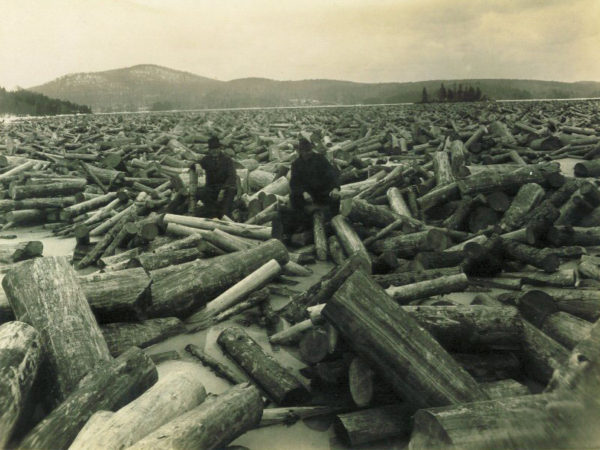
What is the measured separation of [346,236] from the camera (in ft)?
22.9

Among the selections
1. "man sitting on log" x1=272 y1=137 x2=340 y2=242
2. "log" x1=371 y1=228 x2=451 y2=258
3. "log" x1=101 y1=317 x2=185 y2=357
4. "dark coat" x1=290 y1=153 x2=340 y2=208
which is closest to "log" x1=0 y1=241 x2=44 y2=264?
"log" x1=101 y1=317 x2=185 y2=357

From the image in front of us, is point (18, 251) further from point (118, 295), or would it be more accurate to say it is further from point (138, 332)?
point (138, 332)

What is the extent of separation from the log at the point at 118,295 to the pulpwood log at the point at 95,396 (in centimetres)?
112

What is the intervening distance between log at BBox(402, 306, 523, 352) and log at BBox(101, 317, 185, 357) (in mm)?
2604

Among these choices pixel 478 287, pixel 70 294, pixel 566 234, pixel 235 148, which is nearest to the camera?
pixel 70 294

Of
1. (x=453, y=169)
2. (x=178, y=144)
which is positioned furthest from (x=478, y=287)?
(x=178, y=144)

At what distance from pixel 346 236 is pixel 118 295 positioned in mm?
3744

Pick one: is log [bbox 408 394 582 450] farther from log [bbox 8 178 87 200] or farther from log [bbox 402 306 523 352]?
log [bbox 8 178 87 200]

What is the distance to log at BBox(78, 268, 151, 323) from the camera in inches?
167

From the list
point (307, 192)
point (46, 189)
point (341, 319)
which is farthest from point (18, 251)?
point (341, 319)

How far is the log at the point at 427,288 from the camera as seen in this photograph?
4508 millimetres

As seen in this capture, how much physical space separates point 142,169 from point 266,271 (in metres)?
8.58

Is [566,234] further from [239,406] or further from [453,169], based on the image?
[239,406]

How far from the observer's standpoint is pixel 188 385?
3.08 m
